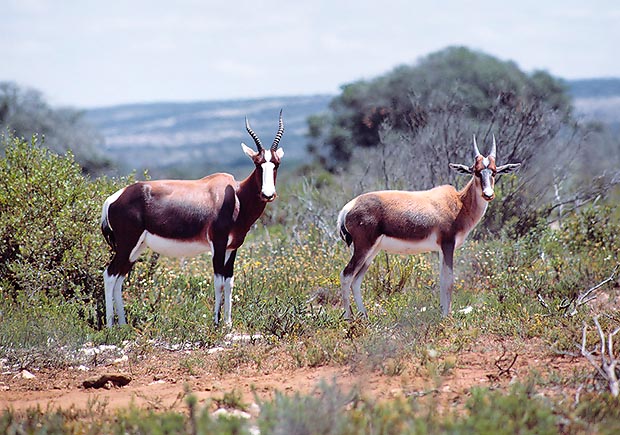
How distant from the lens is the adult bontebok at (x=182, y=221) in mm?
9922

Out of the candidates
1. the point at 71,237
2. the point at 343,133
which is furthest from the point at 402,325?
the point at 343,133

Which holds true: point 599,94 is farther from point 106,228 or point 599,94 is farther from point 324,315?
point 106,228

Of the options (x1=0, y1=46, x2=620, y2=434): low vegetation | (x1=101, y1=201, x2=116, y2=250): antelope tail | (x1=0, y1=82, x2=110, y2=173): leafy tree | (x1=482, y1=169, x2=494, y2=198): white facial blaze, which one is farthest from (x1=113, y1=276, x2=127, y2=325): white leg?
(x1=0, y1=82, x2=110, y2=173): leafy tree

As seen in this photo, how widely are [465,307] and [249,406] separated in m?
4.61

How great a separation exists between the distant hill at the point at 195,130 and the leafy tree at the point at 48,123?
16390mm

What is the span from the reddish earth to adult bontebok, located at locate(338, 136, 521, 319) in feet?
5.24

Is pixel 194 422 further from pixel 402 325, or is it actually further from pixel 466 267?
pixel 466 267

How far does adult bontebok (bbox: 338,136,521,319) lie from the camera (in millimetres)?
9914

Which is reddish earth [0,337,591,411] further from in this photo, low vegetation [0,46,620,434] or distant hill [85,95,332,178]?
distant hill [85,95,332,178]

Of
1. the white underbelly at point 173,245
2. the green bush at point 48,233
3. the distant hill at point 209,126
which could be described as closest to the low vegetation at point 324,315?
the green bush at point 48,233

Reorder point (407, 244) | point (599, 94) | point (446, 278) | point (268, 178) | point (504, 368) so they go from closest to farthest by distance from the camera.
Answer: point (504, 368) → point (268, 178) → point (407, 244) → point (446, 278) → point (599, 94)

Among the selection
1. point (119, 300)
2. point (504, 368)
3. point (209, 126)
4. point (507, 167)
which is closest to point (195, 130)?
point (209, 126)

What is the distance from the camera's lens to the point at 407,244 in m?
10.0

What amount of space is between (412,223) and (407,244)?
26 centimetres
